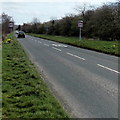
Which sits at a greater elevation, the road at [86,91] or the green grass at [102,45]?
the green grass at [102,45]

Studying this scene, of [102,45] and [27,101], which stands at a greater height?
[102,45]

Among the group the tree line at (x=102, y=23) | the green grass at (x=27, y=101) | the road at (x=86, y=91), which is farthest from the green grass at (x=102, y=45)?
the green grass at (x=27, y=101)

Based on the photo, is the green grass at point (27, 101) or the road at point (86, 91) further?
the road at point (86, 91)

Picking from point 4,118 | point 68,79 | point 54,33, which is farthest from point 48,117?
point 54,33

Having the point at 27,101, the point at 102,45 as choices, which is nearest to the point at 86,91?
the point at 27,101

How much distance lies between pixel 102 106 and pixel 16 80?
357 centimetres

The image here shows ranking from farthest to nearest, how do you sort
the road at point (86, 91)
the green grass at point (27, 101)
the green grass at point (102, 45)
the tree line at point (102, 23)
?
the tree line at point (102, 23) → the green grass at point (102, 45) → the road at point (86, 91) → the green grass at point (27, 101)

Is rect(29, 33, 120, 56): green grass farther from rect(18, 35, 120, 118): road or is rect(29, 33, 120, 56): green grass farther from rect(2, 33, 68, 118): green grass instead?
rect(2, 33, 68, 118): green grass

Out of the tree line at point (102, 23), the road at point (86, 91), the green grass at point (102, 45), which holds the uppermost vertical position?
the tree line at point (102, 23)

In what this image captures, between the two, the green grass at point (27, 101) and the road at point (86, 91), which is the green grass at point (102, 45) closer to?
the road at point (86, 91)

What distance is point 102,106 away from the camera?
5.96 m

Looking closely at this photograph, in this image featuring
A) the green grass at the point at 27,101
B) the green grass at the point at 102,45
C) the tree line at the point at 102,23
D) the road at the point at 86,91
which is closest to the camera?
the green grass at the point at 27,101

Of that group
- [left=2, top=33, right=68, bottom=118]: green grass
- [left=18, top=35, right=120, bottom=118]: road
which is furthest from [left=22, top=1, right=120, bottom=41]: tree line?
[left=2, top=33, right=68, bottom=118]: green grass

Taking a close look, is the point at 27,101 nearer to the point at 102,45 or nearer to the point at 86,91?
the point at 86,91
